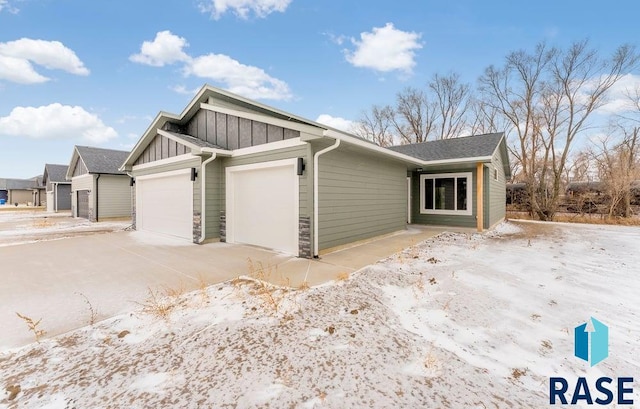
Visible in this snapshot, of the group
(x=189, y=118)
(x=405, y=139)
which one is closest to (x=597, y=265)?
(x=189, y=118)

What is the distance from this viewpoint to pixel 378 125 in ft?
96.4

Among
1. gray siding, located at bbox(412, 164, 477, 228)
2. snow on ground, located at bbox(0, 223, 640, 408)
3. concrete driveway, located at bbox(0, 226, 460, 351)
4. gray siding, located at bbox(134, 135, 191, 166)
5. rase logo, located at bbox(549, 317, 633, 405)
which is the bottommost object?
rase logo, located at bbox(549, 317, 633, 405)

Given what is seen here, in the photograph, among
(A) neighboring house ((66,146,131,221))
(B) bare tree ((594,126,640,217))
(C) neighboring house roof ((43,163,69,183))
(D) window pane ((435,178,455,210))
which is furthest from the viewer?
(C) neighboring house roof ((43,163,69,183))

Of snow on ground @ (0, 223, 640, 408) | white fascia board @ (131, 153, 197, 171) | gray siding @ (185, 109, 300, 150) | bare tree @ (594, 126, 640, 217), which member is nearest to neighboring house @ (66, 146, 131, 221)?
white fascia board @ (131, 153, 197, 171)

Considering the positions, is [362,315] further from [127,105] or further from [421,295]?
[127,105]

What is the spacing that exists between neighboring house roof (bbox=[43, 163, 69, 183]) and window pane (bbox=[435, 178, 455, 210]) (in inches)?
1044

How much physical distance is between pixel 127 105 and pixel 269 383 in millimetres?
19810

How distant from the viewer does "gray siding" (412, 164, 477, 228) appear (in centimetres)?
1020

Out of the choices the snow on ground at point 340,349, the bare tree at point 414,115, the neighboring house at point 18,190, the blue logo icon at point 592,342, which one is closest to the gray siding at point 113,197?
the snow on ground at point 340,349

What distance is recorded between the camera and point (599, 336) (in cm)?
288

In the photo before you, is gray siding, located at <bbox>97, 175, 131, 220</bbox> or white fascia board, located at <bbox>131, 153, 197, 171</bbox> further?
gray siding, located at <bbox>97, 175, 131, 220</bbox>

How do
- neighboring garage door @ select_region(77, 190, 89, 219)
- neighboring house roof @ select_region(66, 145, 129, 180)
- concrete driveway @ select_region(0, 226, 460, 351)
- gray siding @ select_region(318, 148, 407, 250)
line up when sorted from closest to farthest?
concrete driveway @ select_region(0, 226, 460, 351)
gray siding @ select_region(318, 148, 407, 250)
neighboring house roof @ select_region(66, 145, 129, 180)
neighboring garage door @ select_region(77, 190, 89, 219)

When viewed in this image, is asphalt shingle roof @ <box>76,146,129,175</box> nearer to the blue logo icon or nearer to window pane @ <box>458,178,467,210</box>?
window pane @ <box>458,178,467,210</box>

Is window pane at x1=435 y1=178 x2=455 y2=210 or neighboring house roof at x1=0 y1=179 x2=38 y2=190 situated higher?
neighboring house roof at x1=0 y1=179 x2=38 y2=190
